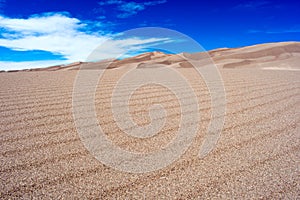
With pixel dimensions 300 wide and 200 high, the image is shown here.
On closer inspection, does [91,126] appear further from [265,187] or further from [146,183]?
[265,187]

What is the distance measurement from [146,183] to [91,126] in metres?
1.08

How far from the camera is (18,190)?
4.37 feet

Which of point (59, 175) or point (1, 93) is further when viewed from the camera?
point (1, 93)

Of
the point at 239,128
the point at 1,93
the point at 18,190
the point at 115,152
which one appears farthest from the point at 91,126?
the point at 1,93

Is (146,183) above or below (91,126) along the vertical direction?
below

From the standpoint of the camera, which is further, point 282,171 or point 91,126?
point 91,126

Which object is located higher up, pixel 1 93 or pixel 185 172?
pixel 1 93

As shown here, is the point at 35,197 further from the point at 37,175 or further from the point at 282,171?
the point at 282,171

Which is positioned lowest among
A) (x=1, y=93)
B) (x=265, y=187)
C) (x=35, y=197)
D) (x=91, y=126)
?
(x=265, y=187)

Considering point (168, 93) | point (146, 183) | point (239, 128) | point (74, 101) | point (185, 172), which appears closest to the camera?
point (146, 183)

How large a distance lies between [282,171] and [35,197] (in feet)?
4.71

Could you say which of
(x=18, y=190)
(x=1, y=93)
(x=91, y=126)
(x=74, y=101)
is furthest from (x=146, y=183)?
(x=1, y=93)

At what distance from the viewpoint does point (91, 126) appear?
2.33 meters

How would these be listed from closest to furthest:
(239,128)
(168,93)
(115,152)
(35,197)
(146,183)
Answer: (35,197)
(146,183)
(115,152)
(239,128)
(168,93)
